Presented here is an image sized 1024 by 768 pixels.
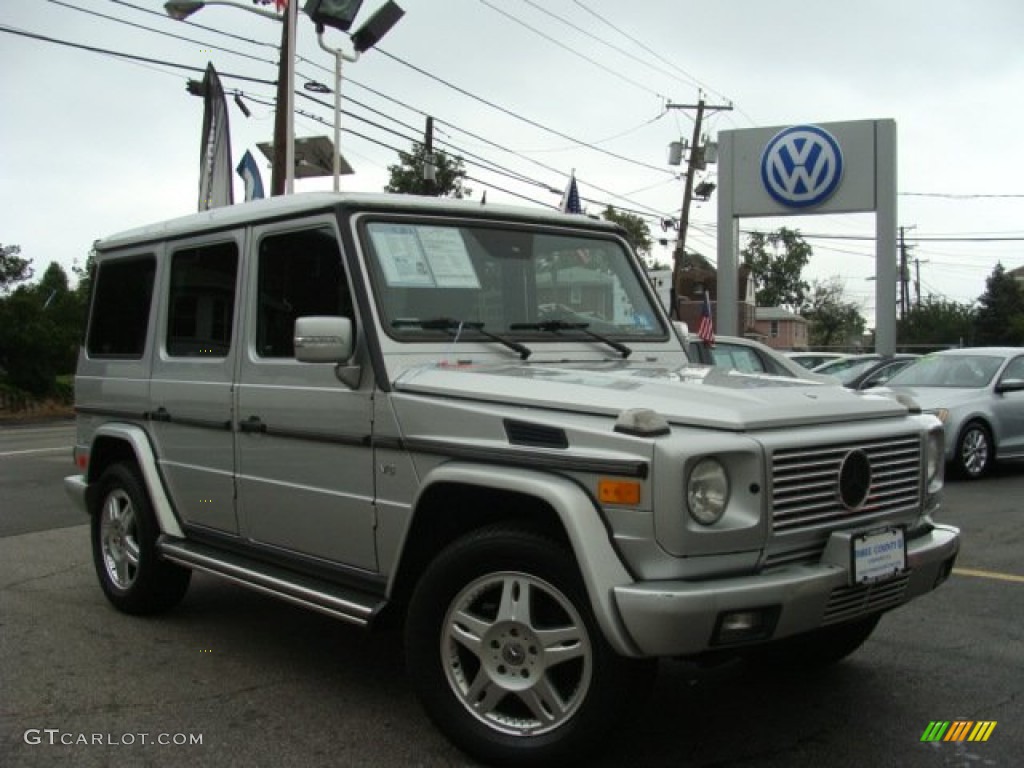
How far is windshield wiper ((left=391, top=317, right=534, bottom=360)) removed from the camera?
3.97 metres

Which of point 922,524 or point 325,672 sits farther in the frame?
point 325,672

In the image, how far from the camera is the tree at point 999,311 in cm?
6194

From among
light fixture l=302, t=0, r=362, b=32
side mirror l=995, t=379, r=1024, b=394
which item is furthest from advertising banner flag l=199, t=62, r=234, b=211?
side mirror l=995, t=379, r=1024, b=394

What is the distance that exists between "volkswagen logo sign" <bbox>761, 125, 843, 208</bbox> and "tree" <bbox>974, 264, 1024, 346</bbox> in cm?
4914

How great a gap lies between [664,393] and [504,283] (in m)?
1.21

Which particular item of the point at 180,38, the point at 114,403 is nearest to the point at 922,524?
the point at 114,403

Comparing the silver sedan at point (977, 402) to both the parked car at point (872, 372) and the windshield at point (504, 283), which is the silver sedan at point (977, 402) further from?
the windshield at point (504, 283)

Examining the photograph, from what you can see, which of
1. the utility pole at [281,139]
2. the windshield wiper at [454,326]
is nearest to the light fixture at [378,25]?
the utility pole at [281,139]

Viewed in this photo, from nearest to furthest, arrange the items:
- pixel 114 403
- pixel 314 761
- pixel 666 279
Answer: pixel 314 761
pixel 114 403
pixel 666 279

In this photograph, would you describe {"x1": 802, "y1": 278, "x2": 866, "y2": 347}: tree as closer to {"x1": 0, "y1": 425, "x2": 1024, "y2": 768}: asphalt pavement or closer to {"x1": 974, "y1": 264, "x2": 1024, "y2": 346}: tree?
{"x1": 974, "y1": 264, "x2": 1024, "y2": 346}: tree

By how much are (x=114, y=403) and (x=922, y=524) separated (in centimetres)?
423

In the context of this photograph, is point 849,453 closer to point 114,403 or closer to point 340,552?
point 340,552

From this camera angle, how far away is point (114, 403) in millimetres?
5527

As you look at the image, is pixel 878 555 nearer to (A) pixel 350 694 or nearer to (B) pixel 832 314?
(A) pixel 350 694
